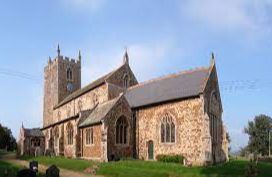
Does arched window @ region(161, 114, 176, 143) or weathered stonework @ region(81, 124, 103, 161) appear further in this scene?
weathered stonework @ region(81, 124, 103, 161)

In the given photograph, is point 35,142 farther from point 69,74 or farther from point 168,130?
point 168,130

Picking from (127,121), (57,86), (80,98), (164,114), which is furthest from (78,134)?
(57,86)

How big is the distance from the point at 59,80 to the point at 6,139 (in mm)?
27270

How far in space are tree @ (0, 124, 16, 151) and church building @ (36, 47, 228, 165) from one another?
42.2 m

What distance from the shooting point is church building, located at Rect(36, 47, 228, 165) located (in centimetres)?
3900

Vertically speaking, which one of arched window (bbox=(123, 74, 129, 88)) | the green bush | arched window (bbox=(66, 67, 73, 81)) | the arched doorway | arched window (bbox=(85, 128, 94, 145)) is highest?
arched window (bbox=(66, 67, 73, 81))

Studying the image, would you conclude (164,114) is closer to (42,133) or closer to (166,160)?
(166,160)

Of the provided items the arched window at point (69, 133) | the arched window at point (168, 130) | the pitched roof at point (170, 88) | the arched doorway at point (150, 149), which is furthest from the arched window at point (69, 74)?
the arched window at point (168, 130)

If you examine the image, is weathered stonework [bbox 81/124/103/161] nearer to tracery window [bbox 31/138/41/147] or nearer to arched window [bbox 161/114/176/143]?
arched window [bbox 161/114/176/143]

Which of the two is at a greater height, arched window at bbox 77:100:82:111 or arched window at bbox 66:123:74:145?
arched window at bbox 77:100:82:111

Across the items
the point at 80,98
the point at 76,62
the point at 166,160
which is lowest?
the point at 166,160

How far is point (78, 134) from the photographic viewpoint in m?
50.3

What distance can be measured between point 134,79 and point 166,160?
21.1 m

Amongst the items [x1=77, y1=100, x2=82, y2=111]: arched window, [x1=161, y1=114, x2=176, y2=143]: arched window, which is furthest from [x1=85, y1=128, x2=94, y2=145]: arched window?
[x1=77, y1=100, x2=82, y2=111]: arched window
